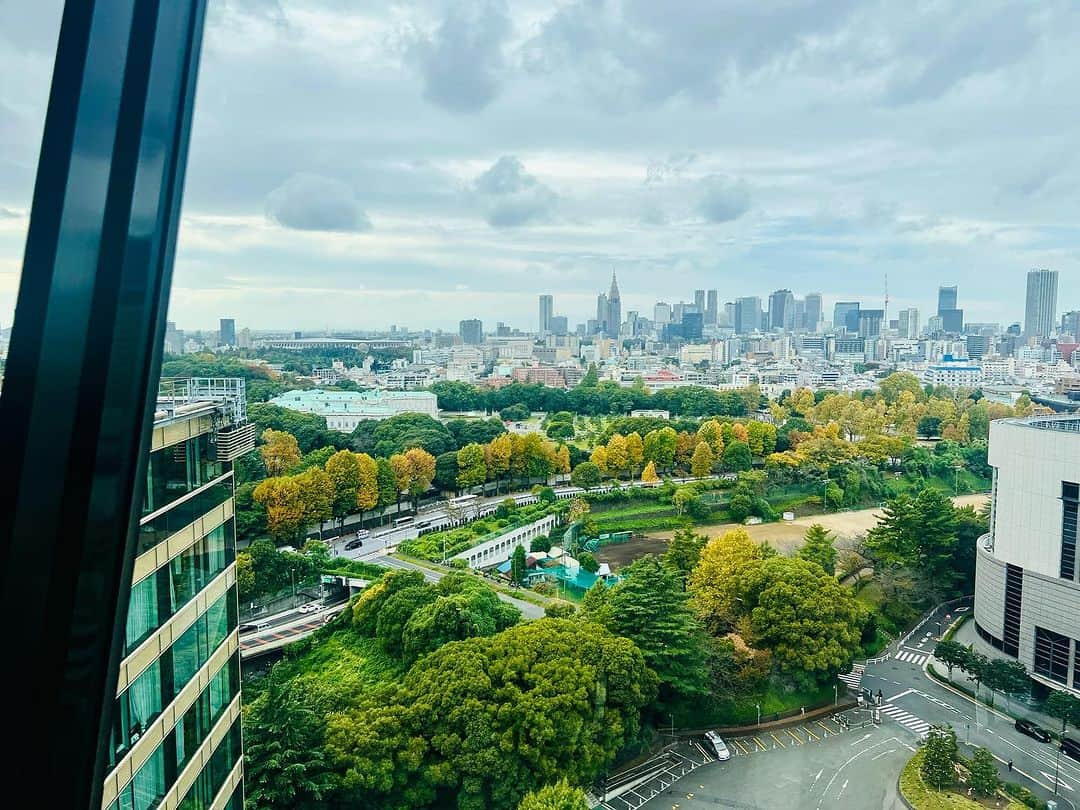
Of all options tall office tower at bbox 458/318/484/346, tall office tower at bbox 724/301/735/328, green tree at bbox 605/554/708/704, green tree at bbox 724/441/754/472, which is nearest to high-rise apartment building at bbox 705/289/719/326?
tall office tower at bbox 724/301/735/328

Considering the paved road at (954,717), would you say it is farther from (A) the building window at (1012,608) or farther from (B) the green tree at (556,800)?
(B) the green tree at (556,800)

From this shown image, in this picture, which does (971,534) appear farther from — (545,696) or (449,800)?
(449,800)

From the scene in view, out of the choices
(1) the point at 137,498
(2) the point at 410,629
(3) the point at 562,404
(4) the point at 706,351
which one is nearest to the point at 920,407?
(3) the point at 562,404

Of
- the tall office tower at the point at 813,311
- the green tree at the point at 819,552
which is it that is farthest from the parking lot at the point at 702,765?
the tall office tower at the point at 813,311

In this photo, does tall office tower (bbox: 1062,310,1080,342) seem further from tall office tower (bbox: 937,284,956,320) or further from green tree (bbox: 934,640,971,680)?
green tree (bbox: 934,640,971,680)

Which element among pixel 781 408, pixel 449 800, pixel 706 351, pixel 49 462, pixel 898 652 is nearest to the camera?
pixel 49 462

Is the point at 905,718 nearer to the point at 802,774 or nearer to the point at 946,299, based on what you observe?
the point at 802,774
